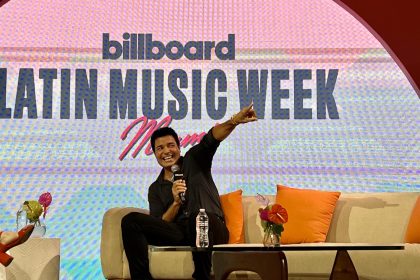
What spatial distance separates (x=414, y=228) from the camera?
4.29 m

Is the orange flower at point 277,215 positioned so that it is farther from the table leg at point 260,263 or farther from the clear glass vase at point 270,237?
the table leg at point 260,263

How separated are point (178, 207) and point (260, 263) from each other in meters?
0.98

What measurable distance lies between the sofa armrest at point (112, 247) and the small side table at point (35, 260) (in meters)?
0.29

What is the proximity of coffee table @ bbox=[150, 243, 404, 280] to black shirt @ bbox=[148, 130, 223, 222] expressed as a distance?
2.14 feet

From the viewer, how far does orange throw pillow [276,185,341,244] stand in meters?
4.45

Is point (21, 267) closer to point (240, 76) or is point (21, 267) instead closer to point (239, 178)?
point (239, 178)

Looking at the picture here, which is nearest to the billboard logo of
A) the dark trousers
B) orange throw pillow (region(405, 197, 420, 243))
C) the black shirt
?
the black shirt

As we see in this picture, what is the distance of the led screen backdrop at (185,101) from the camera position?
5.45 meters

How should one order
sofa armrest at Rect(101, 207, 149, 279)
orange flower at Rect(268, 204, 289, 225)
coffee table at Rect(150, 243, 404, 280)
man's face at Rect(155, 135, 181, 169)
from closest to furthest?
1. coffee table at Rect(150, 243, 404, 280)
2. orange flower at Rect(268, 204, 289, 225)
3. sofa armrest at Rect(101, 207, 149, 279)
4. man's face at Rect(155, 135, 181, 169)

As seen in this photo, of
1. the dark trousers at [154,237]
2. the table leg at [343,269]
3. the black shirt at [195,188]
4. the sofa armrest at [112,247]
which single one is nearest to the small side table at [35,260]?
the sofa armrest at [112,247]

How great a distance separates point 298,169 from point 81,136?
5.31ft

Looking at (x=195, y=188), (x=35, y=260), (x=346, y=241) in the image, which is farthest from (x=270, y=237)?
(x=35, y=260)

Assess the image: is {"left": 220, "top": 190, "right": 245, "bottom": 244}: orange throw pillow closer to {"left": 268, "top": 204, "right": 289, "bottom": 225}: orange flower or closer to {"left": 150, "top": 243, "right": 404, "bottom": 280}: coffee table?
{"left": 150, "top": 243, "right": 404, "bottom": 280}: coffee table

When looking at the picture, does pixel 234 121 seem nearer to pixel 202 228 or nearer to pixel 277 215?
pixel 202 228
